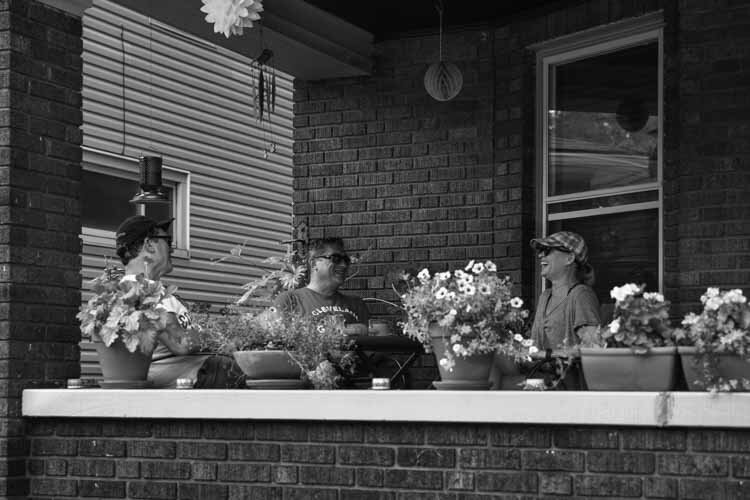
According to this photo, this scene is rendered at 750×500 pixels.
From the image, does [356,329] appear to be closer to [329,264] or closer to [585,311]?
[329,264]

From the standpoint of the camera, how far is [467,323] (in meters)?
5.41

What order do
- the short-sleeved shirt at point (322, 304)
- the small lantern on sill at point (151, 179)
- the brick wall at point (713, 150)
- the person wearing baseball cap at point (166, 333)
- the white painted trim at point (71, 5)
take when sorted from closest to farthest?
the person wearing baseball cap at point (166, 333), the white painted trim at point (71, 5), the brick wall at point (713, 150), the short-sleeved shirt at point (322, 304), the small lantern on sill at point (151, 179)

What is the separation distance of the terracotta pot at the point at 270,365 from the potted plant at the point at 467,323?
0.64 meters

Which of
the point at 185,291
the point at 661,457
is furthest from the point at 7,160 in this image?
the point at 185,291

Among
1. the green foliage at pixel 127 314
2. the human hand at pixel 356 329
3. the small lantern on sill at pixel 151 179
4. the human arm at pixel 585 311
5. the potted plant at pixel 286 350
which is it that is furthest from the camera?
the small lantern on sill at pixel 151 179

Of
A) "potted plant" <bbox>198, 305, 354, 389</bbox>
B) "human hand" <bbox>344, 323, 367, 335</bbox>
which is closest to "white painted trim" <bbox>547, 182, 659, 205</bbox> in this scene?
"human hand" <bbox>344, 323, 367, 335</bbox>

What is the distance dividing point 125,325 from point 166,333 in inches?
11.2

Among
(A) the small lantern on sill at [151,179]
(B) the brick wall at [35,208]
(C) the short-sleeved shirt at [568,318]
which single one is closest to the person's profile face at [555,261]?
(C) the short-sleeved shirt at [568,318]

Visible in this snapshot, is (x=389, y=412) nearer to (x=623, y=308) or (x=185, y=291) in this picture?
(x=623, y=308)

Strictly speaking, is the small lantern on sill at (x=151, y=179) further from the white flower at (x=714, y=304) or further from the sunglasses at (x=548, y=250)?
the white flower at (x=714, y=304)

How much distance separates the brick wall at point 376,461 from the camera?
4895 mm

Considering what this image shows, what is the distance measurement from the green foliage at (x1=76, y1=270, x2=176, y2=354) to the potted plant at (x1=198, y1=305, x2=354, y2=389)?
0.35m

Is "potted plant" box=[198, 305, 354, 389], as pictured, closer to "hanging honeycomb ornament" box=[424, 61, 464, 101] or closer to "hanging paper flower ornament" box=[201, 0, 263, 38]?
"hanging paper flower ornament" box=[201, 0, 263, 38]

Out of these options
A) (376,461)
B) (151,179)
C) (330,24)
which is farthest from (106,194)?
(376,461)
